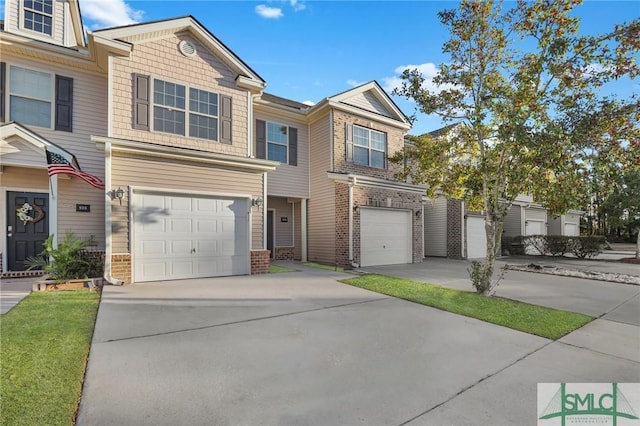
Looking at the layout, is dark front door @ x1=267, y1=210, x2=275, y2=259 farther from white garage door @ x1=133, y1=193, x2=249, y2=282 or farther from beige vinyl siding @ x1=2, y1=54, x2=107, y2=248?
beige vinyl siding @ x1=2, y1=54, x2=107, y2=248

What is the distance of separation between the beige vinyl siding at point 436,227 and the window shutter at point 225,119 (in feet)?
36.0

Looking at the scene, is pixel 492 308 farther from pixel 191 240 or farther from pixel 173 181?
pixel 173 181

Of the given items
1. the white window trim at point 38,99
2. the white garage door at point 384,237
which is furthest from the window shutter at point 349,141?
the white window trim at point 38,99

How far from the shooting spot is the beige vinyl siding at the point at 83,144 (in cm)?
912

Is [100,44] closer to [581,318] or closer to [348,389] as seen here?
[348,389]

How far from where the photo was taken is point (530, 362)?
3900 mm

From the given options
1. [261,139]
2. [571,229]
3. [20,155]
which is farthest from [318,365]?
[571,229]

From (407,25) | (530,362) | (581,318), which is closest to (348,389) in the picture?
(530,362)

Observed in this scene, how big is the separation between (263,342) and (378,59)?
10.2 m

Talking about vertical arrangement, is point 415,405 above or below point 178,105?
below

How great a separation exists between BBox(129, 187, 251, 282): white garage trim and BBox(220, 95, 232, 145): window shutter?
175cm

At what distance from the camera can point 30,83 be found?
29.2ft

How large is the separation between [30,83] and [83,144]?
1912 millimetres

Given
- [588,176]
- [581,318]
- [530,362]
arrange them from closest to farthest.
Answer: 1. [530,362]
2. [581,318]
3. [588,176]
